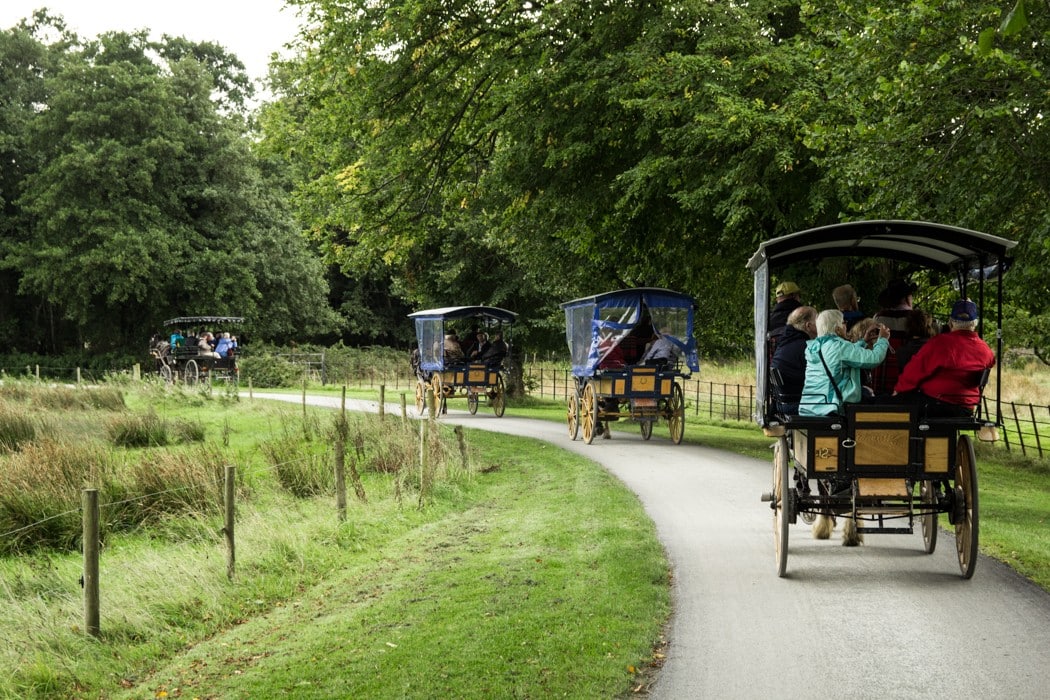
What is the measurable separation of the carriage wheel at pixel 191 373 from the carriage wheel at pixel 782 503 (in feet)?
103

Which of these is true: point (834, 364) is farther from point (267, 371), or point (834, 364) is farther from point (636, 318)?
point (267, 371)

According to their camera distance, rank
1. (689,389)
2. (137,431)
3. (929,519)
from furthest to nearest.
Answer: (689,389), (137,431), (929,519)

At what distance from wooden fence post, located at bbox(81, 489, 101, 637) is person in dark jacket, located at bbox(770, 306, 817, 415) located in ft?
19.4

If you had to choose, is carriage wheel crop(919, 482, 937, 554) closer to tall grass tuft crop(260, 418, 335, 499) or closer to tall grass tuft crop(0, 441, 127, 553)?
tall grass tuft crop(260, 418, 335, 499)

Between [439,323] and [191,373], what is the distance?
14629 mm

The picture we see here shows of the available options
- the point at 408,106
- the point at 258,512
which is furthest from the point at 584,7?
the point at 258,512

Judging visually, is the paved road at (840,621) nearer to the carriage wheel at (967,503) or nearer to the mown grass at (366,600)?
the carriage wheel at (967,503)

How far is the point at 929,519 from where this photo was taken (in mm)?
10492

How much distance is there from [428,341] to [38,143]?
3307 cm

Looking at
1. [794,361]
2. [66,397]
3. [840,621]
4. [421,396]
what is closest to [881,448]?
[794,361]

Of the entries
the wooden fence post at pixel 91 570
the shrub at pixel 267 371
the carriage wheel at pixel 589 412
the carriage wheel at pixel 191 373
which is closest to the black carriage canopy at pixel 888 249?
the wooden fence post at pixel 91 570

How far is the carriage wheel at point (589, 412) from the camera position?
2095cm

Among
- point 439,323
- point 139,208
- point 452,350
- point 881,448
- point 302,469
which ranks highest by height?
point 139,208

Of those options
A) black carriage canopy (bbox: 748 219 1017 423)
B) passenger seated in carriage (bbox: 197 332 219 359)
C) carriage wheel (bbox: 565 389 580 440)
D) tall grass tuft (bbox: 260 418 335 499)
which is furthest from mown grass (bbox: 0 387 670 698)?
passenger seated in carriage (bbox: 197 332 219 359)
